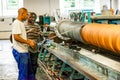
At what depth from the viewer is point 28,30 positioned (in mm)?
4523

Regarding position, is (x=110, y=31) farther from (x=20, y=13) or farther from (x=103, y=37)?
(x=20, y=13)

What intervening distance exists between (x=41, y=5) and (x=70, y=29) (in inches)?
338

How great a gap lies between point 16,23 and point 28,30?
818 mm

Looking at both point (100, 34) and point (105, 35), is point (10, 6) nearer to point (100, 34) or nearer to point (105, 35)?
point (100, 34)

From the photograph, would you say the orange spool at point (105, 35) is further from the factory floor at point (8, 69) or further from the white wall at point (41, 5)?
the white wall at point (41, 5)

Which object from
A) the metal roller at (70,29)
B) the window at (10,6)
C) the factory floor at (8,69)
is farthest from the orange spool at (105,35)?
the window at (10,6)

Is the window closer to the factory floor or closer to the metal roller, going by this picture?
the factory floor

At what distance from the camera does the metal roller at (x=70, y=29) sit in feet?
12.1

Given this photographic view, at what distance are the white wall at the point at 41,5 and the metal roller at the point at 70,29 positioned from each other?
7742 millimetres

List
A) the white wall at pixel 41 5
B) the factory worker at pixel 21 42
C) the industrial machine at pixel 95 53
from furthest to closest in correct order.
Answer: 1. the white wall at pixel 41 5
2. the factory worker at pixel 21 42
3. the industrial machine at pixel 95 53

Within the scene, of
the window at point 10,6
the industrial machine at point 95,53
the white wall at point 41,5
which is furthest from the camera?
the window at point 10,6

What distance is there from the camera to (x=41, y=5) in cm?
1248

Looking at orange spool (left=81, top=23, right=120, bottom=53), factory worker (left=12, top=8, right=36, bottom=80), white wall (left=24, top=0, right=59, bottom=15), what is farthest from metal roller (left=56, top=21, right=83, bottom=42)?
white wall (left=24, top=0, right=59, bottom=15)

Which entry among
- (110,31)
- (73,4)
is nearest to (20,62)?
(110,31)
